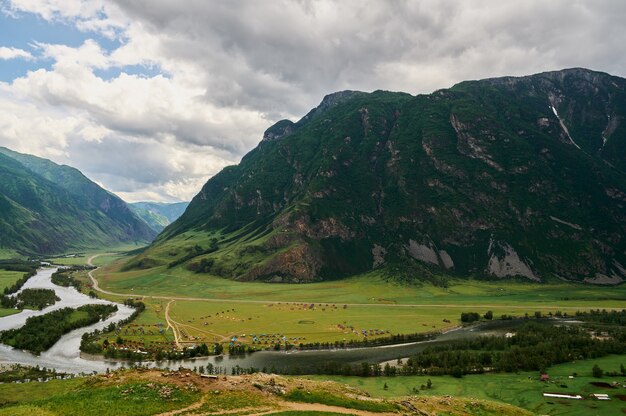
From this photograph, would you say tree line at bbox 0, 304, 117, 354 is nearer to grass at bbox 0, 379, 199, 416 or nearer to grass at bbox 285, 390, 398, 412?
grass at bbox 0, 379, 199, 416

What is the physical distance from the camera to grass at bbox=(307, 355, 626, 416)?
86.5m

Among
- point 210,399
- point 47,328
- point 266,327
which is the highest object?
point 210,399

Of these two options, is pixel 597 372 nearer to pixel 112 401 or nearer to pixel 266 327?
pixel 112 401

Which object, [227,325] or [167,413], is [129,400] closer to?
[167,413]

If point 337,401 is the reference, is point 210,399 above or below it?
above

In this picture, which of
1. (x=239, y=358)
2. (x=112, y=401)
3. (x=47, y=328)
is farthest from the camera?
(x=47, y=328)

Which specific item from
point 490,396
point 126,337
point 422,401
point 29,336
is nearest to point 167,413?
point 422,401

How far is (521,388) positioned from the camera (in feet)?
328

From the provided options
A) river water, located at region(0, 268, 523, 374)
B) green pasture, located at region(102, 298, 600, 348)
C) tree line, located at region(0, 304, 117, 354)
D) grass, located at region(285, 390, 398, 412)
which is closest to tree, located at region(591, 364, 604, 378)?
river water, located at region(0, 268, 523, 374)

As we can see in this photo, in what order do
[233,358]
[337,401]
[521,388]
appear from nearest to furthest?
1. [337,401]
2. [521,388]
3. [233,358]

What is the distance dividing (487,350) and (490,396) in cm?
4650

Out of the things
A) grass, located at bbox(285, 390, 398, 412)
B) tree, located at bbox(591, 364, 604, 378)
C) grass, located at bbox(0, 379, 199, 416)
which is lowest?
tree, located at bbox(591, 364, 604, 378)

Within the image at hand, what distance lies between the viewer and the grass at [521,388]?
8646 cm

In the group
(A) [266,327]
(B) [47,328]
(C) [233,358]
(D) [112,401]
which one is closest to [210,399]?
(D) [112,401]
